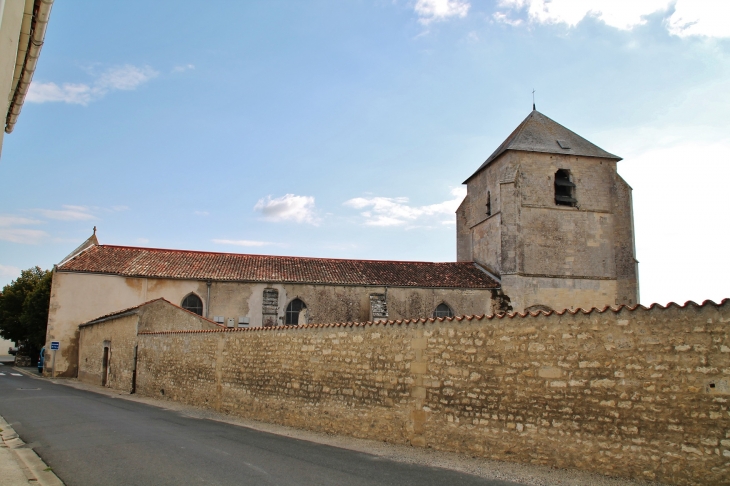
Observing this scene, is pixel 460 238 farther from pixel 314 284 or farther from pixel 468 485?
pixel 468 485

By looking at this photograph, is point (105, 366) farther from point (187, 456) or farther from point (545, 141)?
point (545, 141)

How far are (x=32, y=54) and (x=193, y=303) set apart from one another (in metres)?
20.3

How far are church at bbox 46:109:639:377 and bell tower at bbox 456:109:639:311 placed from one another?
5 cm

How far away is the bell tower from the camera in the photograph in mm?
26562

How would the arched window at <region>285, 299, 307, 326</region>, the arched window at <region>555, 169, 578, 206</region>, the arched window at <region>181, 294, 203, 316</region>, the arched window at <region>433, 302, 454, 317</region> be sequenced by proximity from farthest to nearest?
the arched window at <region>555, 169, 578, 206</region> < the arched window at <region>433, 302, 454, 317</region> < the arched window at <region>285, 299, 307, 326</region> < the arched window at <region>181, 294, 203, 316</region>

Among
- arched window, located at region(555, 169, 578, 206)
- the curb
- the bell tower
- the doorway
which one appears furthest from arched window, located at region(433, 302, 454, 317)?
the curb

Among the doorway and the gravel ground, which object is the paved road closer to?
the gravel ground

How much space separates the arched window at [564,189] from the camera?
90.9 feet

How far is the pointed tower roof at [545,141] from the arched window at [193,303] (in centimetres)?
1697

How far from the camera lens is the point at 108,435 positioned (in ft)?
32.1

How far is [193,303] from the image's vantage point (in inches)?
1021

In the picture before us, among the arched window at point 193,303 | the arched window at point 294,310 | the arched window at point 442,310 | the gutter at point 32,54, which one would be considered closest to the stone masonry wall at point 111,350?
the arched window at point 193,303

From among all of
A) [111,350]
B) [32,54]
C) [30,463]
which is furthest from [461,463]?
[111,350]

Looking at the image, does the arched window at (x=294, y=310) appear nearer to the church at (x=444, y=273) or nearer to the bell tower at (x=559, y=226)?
the church at (x=444, y=273)
